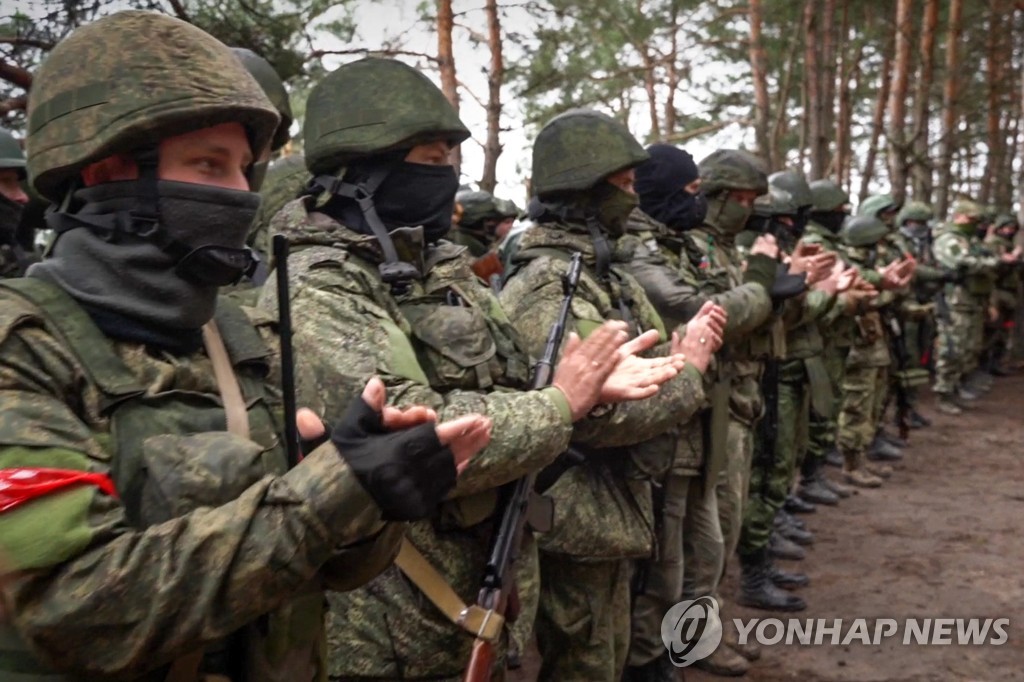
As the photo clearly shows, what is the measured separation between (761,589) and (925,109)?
11402 mm

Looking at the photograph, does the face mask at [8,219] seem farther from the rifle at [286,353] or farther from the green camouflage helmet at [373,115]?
the rifle at [286,353]

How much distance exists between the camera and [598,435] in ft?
11.1

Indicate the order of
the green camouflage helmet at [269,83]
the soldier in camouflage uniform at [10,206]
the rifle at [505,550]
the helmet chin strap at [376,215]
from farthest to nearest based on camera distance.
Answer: the soldier in camouflage uniform at [10,206]
the green camouflage helmet at [269,83]
the helmet chin strap at [376,215]
the rifle at [505,550]

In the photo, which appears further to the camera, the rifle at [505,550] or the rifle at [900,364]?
the rifle at [900,364]

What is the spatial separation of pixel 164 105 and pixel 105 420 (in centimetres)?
57

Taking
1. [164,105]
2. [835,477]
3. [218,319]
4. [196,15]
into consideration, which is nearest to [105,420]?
[218,319]

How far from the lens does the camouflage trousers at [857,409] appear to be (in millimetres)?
9453

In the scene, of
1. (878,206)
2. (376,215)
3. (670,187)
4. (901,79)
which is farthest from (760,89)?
(376,215)

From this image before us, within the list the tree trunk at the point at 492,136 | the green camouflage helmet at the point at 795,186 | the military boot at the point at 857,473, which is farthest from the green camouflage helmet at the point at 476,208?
the military boot at the point at 857,473

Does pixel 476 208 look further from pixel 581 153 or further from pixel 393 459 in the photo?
pixel 393 459

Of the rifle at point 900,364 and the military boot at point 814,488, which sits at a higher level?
the rifle at point 900,364

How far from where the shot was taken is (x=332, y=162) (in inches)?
116

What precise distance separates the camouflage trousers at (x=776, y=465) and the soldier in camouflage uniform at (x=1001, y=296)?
8.38 m

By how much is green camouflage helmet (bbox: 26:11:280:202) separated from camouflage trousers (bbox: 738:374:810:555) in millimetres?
4825
